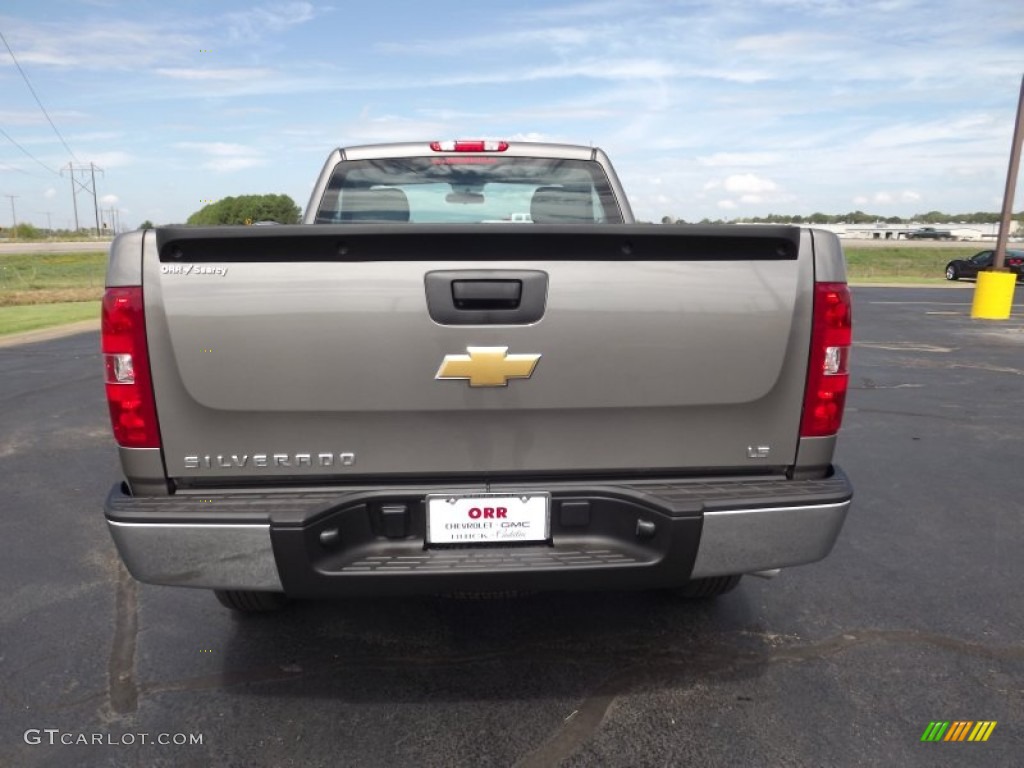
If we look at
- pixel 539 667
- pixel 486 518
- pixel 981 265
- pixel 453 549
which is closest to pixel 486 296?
pixel 486 518

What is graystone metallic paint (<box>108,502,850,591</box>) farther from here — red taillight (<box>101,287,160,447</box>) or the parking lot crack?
the parking lot crack

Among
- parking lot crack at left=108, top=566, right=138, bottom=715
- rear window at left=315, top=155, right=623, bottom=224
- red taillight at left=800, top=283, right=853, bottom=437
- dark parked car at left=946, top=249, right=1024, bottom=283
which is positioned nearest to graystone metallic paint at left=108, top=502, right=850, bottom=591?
red taillight at left=800, top=283, right=853, bottom=437

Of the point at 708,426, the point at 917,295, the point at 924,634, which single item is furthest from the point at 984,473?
the point at 917,295

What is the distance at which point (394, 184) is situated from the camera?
416cm

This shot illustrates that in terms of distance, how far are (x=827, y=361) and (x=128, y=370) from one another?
6.98 feet

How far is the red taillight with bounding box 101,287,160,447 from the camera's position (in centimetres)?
212

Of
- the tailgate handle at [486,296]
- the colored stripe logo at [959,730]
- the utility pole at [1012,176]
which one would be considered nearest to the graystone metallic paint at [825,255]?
the tailgate handle at [486,296]

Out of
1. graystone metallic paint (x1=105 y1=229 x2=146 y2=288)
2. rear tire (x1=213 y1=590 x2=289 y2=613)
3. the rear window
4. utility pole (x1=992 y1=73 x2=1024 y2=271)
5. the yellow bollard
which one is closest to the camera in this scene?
graystone metallic paint (x1=105 y1=229 x2=146 y2=288)

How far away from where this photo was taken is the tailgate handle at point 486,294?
217cm

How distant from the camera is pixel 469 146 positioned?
13.4 feet

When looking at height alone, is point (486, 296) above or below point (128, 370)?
above

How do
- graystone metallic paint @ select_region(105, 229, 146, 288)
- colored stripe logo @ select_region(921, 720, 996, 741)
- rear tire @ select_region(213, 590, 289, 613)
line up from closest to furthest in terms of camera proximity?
1. graystone metallic paint @ select_region(105, 229, 146, 288)
2. colored stripe logo @ select_region(921, 720, 996, 741)
3. rear tire @ select_region(213, 590, 289, 613)

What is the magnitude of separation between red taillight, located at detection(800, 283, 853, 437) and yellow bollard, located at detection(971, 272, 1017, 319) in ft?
49.9

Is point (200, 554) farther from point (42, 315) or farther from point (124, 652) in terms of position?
point (42, 315)
